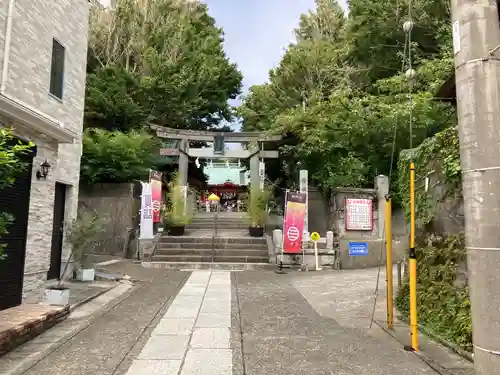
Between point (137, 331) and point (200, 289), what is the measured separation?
144 inches

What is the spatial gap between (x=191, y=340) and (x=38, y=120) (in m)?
4.24

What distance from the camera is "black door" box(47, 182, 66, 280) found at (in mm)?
9445

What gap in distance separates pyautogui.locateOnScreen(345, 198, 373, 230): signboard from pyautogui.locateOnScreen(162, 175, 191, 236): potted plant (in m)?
6.23

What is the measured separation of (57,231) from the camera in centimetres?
959

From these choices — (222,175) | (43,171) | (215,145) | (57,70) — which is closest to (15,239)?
(43,171)

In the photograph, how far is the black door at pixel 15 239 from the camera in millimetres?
6281

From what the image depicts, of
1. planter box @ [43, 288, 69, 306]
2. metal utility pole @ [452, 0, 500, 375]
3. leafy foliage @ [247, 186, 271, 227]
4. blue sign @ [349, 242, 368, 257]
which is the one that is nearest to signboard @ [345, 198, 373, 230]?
blue sign @ [349, 242, 368, 257]

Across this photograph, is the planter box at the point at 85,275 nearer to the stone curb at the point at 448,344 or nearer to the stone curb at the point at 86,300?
the stone curb at the point at 86,300

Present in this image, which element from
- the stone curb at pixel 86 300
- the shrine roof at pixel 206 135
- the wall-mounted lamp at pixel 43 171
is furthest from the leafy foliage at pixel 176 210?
the wall-mounted lamp at pixel 43 171

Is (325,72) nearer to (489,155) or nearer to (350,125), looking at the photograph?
(350,125)

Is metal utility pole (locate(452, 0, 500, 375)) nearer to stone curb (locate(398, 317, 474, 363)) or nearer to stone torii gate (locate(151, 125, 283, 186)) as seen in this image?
stone curb (locate(398, 317, 474, 363))

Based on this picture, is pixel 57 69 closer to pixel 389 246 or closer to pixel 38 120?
pixel 38 120

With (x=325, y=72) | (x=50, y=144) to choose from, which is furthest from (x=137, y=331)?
(x=325, y=72)

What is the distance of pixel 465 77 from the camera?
237cm
